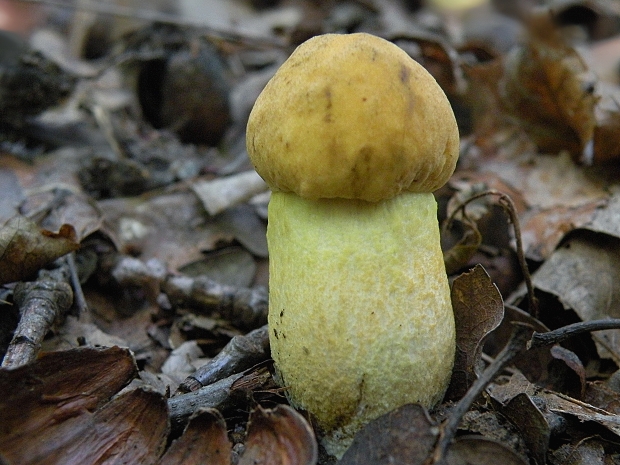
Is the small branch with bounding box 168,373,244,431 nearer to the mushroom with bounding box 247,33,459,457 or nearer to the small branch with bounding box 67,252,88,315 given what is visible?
the mushroom with bounding box 247,33,459,457

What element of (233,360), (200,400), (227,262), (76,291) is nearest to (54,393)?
(200,400)

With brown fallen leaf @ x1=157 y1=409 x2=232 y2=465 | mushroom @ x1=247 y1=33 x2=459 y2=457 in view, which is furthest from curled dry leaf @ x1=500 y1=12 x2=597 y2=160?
brown fallen leaf @ x1=157 y1=409 x2=232 y2=465

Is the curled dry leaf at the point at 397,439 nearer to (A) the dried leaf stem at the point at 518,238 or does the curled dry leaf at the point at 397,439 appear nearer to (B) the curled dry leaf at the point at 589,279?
(A) the dried leaf stem at the point at 518,238

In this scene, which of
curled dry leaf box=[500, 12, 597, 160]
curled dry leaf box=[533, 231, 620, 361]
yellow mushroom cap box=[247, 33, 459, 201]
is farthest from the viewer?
curled dry leaf box=[500, 12, 597, 160]

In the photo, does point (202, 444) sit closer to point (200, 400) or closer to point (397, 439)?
point (200, 400)

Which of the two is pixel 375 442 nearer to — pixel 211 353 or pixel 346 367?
pixel 346 367

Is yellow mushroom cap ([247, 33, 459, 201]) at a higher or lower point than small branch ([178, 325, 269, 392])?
higher
